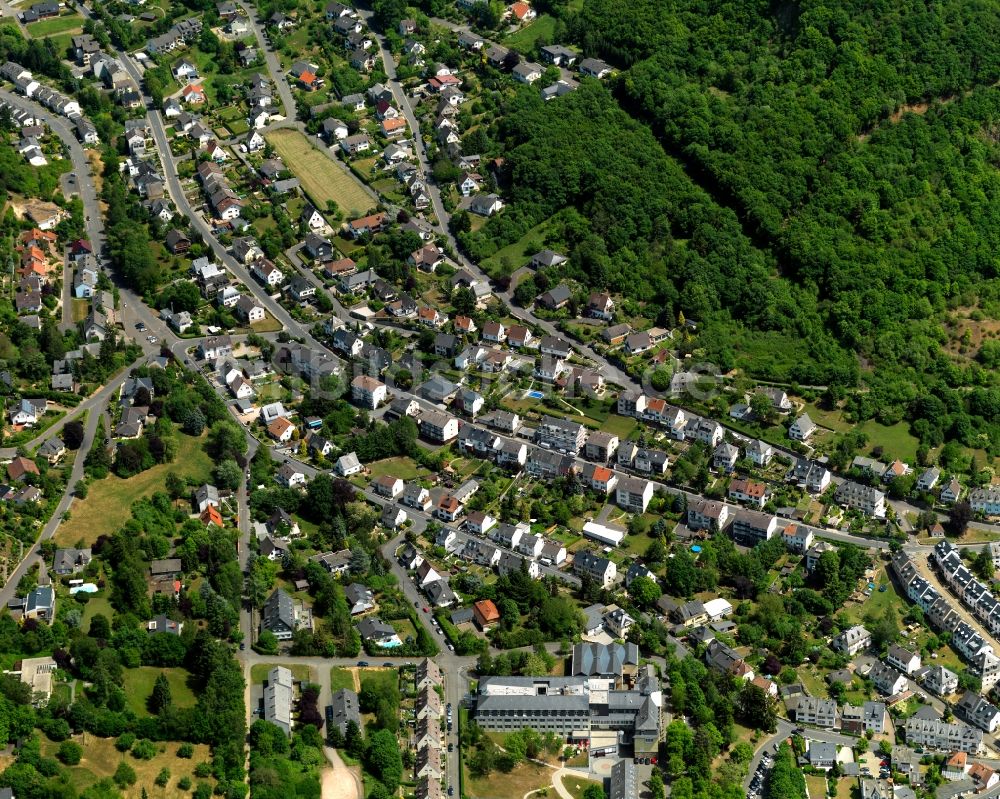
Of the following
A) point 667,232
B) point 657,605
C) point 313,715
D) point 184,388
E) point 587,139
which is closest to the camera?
point 313,715

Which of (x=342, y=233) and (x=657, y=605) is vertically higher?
(x=342, y=233)

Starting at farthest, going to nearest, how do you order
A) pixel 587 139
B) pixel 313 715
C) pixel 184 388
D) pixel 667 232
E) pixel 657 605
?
1. pixel 587 139
2. pixel 667 232
3. pixel 184 388
4. pixel 657 605
5. pixel 313 715

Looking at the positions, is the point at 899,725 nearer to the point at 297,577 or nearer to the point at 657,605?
the point at 657,605

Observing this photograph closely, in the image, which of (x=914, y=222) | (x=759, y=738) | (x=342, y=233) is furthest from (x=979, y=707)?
(x=342, y=233)

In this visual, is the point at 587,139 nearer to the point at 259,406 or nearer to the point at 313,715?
the point at 259,406

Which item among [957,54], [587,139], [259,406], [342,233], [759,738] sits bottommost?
[759,738]

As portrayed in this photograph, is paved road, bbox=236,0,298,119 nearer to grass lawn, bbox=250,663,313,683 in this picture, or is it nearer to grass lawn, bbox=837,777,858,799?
grass lawn, bbox=250,663,313,683

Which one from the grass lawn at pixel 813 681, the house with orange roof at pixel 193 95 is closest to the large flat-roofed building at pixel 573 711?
the grass lawn at pixel 813 681

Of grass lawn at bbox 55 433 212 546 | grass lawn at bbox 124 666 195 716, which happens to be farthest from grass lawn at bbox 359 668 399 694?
grass lawn at bbox 55 433 212 546

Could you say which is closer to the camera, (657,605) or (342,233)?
(657,605)
